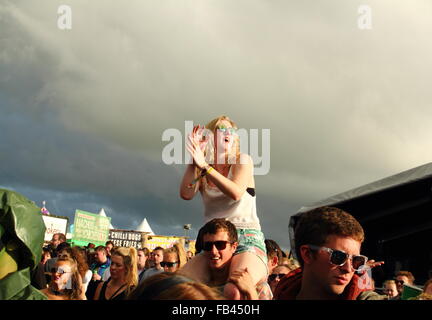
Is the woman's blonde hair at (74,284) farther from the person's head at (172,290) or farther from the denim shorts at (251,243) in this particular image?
the person's head at (172,290)

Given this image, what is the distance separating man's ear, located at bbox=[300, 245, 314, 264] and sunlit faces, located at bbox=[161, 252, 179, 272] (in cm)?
407

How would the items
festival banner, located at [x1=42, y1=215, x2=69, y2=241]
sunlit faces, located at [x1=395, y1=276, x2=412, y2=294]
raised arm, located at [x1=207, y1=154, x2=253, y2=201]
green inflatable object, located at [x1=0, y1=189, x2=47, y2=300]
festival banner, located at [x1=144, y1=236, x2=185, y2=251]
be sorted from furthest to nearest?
festival banner, located at [x1=144, y1=236, x2=185, y2=251] → festival banner, located at [x1=42, y1=215, x2=69, y2=241] → sunlit faces, located at [x1=395, y1=276, x2=412, y2=294] → raised arm, located at [x1=207, y1=154, x2=253, y2=201] → green inflatable object, located at [x1=0, y1=189, x2=47, y2=300]

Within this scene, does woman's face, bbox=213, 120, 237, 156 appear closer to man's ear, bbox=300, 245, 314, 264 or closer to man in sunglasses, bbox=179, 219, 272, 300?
man in sunglasses, bbox=179, 219, 272, 300

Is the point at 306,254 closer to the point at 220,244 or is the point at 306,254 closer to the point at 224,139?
the point at 220,244

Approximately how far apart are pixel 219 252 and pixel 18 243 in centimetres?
132

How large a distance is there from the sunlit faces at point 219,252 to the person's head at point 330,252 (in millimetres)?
508

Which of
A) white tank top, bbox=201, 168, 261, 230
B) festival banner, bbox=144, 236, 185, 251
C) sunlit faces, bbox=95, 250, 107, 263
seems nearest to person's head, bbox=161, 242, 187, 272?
white tank top, bbox=201, 168, 261, 230

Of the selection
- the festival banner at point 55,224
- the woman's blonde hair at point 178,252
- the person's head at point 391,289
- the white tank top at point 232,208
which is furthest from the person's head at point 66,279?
the festival banner at point 55,224

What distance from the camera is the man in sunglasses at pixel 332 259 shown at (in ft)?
8.18

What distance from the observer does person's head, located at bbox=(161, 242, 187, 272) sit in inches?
254

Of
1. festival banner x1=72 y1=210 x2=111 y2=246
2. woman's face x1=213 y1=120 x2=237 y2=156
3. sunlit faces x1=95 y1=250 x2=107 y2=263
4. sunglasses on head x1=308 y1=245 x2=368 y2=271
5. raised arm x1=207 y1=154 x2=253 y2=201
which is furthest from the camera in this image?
festival banner x1=72 y1=210 x2=111 y2=246
